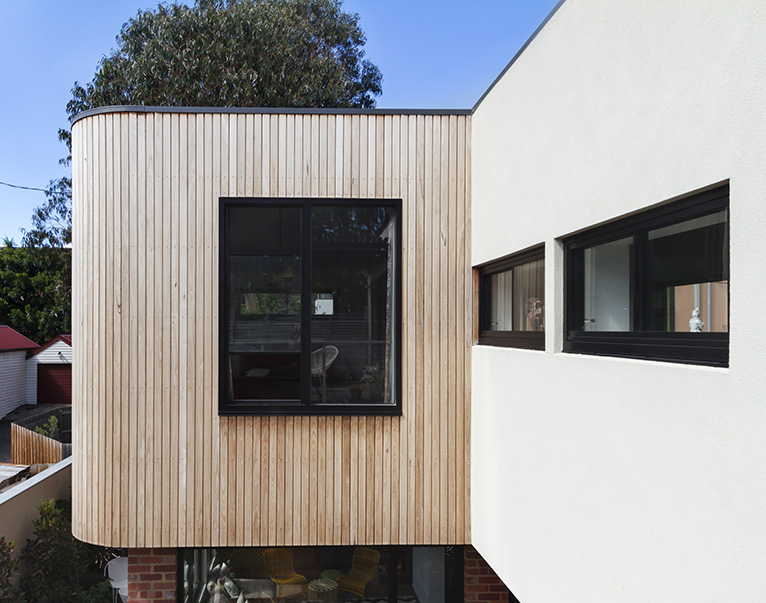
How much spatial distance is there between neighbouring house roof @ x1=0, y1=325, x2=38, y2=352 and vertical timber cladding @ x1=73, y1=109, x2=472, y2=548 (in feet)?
58.9

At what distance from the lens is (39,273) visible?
76.7 ft

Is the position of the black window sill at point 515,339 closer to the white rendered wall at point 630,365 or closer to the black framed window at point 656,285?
the white rendered wall at point 630,365

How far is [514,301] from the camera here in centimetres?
370

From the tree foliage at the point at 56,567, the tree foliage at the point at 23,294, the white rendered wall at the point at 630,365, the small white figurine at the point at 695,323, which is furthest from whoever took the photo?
the tree foliage at the point at 23,294

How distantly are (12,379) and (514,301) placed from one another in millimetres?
21325

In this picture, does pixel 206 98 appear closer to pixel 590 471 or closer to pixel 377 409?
pixel 377 409

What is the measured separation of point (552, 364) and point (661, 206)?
105cm

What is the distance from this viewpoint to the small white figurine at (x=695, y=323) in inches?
76.8

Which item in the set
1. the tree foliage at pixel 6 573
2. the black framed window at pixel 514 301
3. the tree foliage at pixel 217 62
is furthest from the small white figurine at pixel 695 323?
the tree foliage at pixel 217 62

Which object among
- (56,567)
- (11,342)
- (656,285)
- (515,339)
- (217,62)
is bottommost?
(56,567)

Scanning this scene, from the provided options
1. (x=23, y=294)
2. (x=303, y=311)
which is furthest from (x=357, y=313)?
(x=23, y=294)

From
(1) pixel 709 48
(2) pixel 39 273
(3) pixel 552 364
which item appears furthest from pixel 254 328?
(2) pixel 39 273

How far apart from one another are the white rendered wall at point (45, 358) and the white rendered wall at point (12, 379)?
252 mm

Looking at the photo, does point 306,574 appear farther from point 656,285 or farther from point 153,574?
point 656,285
